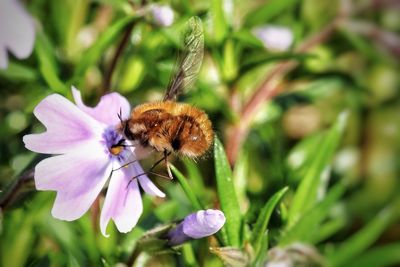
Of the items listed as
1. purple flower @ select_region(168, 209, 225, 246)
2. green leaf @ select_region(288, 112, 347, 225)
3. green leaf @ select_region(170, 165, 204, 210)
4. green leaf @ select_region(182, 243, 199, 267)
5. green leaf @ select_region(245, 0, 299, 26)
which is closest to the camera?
purple flower @ select_region(168, 209, 225, 246)

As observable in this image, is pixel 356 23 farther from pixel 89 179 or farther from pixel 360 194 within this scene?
pixel 89 179

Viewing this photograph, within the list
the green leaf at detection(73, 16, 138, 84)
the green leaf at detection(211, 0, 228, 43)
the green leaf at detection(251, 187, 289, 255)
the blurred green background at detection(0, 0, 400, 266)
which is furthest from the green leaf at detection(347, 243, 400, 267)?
the green leaf at detection(73, 16, 138, 84)

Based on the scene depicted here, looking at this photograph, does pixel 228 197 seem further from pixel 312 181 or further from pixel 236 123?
pixel 236 123

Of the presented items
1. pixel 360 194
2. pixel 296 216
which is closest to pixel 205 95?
pixel 296 216

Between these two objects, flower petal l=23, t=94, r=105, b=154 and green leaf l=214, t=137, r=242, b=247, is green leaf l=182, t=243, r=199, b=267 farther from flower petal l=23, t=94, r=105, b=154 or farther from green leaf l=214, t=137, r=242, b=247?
flower petal l=23, t=94, r=105, b=154

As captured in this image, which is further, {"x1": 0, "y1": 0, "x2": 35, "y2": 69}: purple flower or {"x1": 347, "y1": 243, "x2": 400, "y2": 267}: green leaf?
{"x1": 347, "y1": 243, "x2": 400, "y2": 267}: green leaf

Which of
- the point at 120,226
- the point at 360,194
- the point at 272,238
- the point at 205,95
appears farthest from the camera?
the point at 360,194

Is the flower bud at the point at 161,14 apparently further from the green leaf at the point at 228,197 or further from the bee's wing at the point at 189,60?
the green leaf at the point at 228,197
